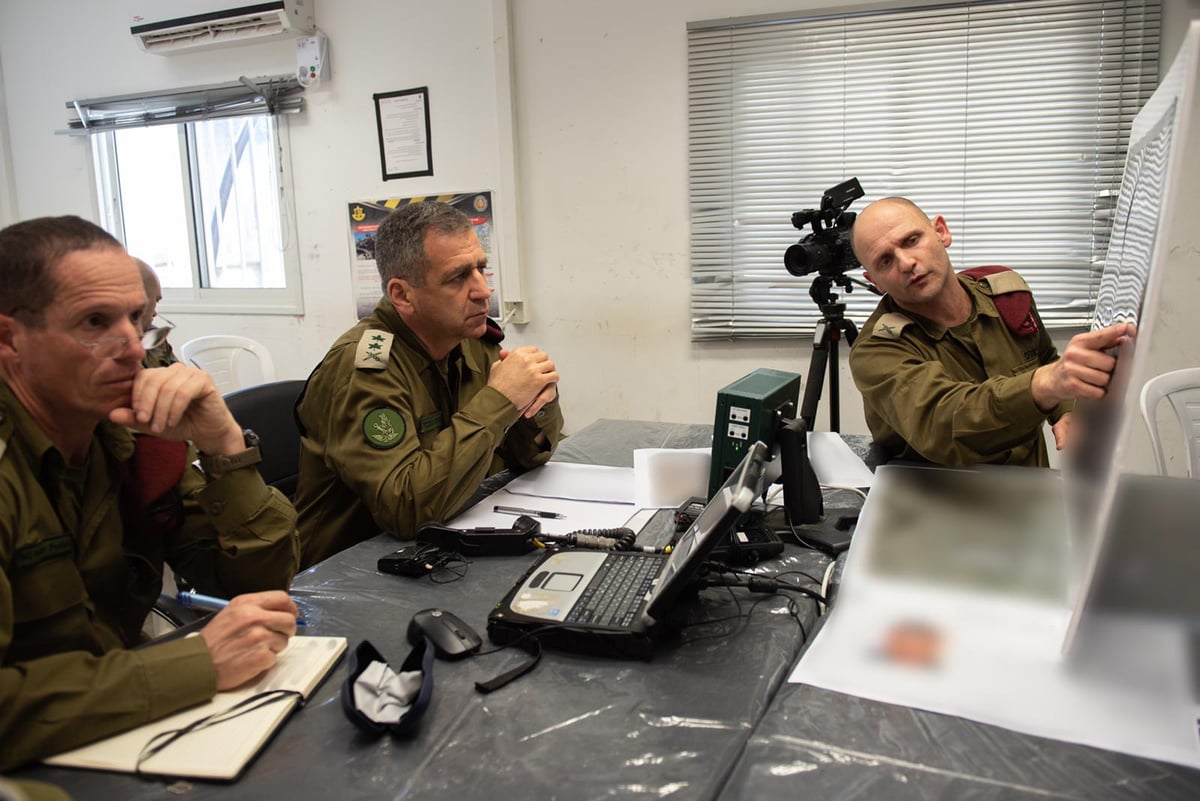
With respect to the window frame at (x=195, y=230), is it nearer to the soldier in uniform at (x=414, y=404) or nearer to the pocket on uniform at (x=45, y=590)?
the soldier in uniform at (x=414, y=404)

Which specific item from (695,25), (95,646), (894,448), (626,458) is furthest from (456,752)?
(695,25)

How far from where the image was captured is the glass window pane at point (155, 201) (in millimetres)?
3979

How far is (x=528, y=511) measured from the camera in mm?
1514

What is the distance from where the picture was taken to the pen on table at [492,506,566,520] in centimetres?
147

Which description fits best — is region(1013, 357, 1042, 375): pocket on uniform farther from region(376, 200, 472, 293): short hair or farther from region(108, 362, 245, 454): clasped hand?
region(108, 362, 245, 454): clasped hand

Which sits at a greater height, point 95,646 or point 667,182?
point 667,182

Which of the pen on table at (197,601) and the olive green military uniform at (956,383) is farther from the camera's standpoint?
the olive green military uniform at (956,383)

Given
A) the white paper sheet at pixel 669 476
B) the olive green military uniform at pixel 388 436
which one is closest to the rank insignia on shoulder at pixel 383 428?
the olive green military uniform at pixel 388 436

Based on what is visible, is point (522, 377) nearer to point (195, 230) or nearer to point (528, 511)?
point (528, 511)

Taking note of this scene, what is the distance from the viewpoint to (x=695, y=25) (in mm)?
2943

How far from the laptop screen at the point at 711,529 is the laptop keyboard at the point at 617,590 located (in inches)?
1.9

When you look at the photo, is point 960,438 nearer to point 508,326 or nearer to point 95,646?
point 95,646

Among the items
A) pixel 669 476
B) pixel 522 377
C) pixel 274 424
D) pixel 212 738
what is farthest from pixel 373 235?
pixel 212 738

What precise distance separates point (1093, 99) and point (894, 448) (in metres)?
1.66
